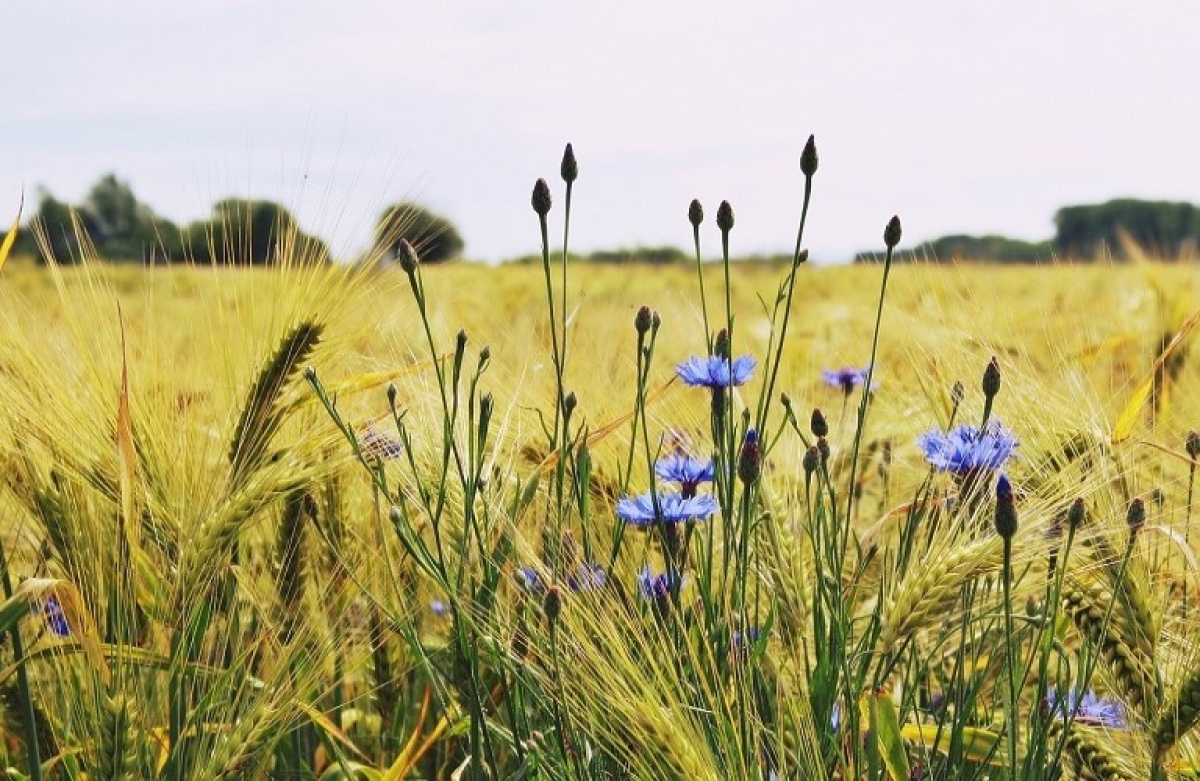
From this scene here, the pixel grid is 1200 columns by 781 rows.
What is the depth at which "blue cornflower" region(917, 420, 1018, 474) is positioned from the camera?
3.64ft

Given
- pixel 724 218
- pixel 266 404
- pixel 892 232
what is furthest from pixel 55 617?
pixel 892 232

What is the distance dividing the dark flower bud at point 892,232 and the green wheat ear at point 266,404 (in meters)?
0.57

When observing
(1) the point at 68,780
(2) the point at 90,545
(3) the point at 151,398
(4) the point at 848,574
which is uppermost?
(3) the point at 151,398

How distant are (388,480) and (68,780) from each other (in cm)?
40

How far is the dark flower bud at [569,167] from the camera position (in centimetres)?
115

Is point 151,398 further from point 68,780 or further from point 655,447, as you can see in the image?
point 655,447

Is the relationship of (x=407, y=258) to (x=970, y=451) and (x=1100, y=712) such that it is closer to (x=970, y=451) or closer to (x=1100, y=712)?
(x=970, y=451)

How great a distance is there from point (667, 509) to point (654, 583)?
0.10 m

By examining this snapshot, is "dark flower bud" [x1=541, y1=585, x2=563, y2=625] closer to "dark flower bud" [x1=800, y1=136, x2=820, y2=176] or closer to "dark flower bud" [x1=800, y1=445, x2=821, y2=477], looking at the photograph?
"dark flower bud" [x1=800, y1=445, x2=821, y2=477]

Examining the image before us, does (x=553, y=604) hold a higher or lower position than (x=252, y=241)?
lower

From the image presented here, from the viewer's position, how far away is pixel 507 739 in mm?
1107

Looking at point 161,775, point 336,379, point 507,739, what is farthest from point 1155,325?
point 161,775

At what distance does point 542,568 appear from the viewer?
96 centimetres

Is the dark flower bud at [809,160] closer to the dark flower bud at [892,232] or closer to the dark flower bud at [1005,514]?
the dark flower bud at [892,232]
